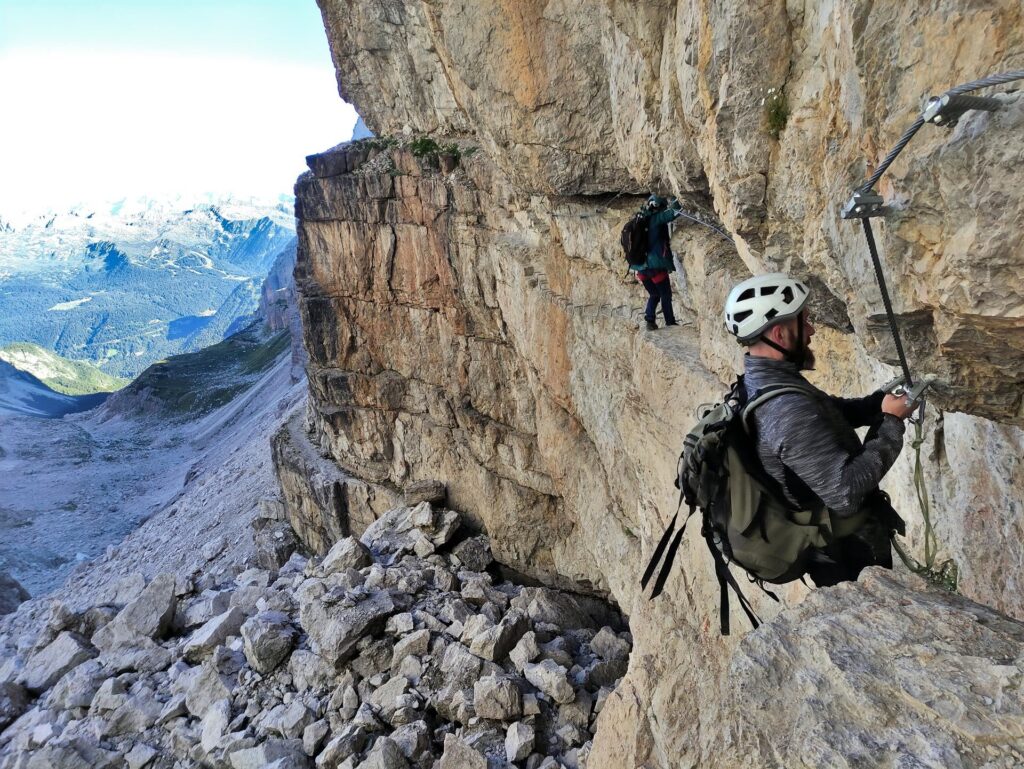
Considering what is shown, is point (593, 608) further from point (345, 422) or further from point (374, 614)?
point (345, 422)

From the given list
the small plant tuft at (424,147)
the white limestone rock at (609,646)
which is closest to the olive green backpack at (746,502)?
the white limestone rock at (609,646)

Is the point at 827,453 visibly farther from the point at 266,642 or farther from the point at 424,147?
A: the point at 424,147

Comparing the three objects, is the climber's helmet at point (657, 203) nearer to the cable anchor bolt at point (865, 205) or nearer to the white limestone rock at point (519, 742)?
the cable anchor bolt at point (865, 205)

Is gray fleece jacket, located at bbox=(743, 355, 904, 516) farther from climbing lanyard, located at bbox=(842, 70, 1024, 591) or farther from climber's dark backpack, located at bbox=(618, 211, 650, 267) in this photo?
climber's dark backpack, located at bbox=(618, 211, 650, 267)

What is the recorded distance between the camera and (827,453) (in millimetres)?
3584

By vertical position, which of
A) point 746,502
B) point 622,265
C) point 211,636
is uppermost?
point 622,265

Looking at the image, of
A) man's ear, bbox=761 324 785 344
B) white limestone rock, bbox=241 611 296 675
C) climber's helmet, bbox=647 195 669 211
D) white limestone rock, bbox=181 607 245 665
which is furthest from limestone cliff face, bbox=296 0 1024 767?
white limestone rock, bbox=181 607 245 665

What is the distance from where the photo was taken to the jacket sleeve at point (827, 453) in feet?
11.6

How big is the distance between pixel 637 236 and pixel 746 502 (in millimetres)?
6651

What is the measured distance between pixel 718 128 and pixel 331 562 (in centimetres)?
1655

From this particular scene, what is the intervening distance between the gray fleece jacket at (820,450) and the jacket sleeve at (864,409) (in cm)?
15

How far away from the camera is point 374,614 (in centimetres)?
1554

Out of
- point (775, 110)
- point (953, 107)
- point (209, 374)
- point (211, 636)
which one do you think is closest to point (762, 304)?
point (953, 107)

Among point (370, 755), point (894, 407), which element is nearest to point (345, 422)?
point (370, 755)
